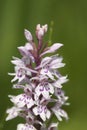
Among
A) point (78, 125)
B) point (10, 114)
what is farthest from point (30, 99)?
point (78, 125)

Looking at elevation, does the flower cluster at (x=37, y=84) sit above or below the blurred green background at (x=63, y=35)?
below

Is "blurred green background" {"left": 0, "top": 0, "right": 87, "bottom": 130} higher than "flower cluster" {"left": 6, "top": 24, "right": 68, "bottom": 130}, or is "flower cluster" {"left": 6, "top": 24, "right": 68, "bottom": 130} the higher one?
"blurred green background" {"left": 0, "top": 0, "right": 87, "bottom": 130}

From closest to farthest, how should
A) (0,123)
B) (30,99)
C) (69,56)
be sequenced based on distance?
(30,99)
(0,123)
(69,56)

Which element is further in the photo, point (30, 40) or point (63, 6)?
point (63, 6)

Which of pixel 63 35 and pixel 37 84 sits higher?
pixel 63 35

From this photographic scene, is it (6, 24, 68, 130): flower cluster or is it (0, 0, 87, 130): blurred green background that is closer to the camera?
(6, 24, 68, 130): flower cluster

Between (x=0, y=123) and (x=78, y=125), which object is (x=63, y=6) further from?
(x=0, y=123)

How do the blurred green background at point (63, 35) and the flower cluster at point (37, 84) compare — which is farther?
the blurred green background at point (63, 35)

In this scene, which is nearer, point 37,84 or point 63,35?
point 37,84
